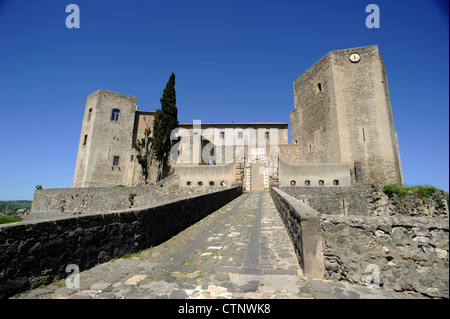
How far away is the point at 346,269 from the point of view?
9.14 ft

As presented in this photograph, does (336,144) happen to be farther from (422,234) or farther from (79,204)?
(79,204)

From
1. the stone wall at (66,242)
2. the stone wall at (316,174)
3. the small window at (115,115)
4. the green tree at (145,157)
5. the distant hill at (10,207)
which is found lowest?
the distant hill at (10,207)

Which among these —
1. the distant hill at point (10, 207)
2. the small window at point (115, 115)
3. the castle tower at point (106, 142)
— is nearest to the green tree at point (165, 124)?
the castle tower at point (106, 142)

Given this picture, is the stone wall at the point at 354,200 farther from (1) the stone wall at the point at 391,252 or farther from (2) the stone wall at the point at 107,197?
(1) the stone wall at the point at 391,252

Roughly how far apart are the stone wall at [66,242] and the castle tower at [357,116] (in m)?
20.7

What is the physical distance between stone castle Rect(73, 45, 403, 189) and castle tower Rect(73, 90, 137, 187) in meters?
0.11

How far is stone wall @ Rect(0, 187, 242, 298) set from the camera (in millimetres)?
2307

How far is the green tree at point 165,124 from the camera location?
25453mm

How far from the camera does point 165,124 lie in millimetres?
25703

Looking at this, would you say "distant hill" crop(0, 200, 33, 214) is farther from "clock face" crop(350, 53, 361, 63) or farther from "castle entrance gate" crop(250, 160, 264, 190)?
"clock face" crop(350, 53, 361, 63)

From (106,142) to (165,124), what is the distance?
29.3 ft

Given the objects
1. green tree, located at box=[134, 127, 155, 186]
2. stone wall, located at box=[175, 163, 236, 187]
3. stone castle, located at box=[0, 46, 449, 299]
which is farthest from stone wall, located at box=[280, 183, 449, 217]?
green tree, located at box=[134, 127, 155, 186]

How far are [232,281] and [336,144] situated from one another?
2132 centimetres
